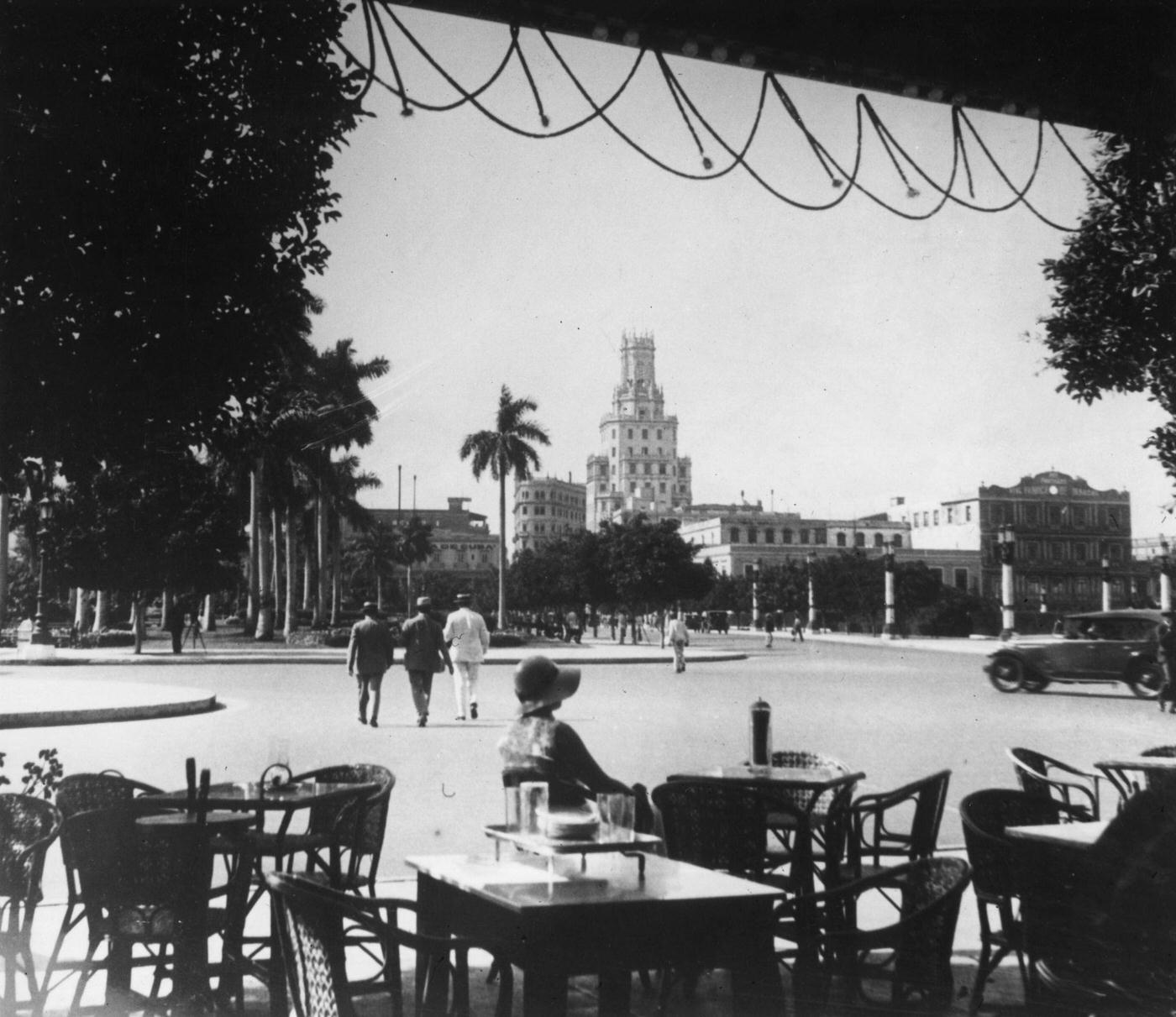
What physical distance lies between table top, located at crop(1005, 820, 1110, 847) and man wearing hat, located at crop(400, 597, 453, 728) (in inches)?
440

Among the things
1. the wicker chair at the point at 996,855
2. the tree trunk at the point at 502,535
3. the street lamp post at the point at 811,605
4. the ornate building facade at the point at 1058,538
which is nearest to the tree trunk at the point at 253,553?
the tree trunk at the point at 502,535

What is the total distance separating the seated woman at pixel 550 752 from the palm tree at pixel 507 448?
4525cm

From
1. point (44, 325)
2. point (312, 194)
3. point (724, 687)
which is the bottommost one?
point (724, 687)

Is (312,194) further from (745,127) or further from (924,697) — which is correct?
(924,697)

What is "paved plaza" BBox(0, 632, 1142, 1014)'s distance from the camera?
855 cm

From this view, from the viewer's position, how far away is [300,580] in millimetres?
104375

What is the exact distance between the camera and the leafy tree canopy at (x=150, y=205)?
4.66 meters

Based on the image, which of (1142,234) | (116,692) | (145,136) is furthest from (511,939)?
(116,692)

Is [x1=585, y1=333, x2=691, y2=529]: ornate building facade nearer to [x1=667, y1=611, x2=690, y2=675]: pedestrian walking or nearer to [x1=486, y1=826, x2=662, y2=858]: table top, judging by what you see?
[x1=667, y1=611, x2=690, y2=675]: pedestrian walking

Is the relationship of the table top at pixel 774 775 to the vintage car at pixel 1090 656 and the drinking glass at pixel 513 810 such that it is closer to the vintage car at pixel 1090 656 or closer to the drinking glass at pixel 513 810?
the drinking glass at pixel 513 810

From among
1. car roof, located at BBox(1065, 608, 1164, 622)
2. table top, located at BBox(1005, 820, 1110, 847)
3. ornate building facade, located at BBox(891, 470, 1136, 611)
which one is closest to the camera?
table top, located at BBox(1005, 820, 1110, 847)

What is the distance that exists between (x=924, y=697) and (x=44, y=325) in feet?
60.1

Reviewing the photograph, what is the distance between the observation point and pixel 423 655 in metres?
15.3

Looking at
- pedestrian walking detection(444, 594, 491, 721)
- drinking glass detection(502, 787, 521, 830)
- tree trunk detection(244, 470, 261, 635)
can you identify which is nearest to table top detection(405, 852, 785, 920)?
drinking glass detection(502, 787, 521, 830)
